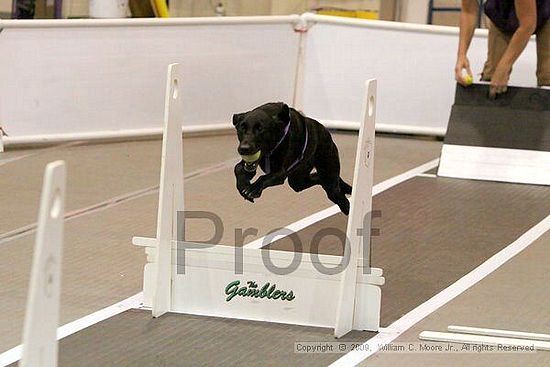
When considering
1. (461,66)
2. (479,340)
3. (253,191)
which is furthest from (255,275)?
(461,66)

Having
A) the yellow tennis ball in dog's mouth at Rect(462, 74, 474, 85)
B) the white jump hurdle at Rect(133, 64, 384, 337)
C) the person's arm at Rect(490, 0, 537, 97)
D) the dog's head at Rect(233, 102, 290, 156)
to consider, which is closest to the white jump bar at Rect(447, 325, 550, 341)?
the white jump hurdle at Rect(133, 64, 384, 337)

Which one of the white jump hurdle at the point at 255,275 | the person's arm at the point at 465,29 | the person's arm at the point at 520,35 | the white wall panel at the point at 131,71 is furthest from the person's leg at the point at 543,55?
the white jump hurdle at the point at 255,275

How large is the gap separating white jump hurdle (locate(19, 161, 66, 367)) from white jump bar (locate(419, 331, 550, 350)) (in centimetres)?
190

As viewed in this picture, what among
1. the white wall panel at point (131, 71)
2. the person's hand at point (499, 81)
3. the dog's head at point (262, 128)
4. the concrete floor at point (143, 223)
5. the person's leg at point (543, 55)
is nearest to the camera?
the dog's head at point (262, 128)

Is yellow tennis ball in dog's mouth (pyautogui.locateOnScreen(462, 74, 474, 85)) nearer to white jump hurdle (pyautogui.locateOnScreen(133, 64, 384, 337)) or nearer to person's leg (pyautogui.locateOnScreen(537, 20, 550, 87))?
person's leg (pyautogui.locateOnScreen(537, 20, 550, 87))

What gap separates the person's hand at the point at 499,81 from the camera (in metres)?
7.73

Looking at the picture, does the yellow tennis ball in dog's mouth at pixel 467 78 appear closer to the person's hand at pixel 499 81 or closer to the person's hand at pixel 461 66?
the person's hand at pixel 461 66

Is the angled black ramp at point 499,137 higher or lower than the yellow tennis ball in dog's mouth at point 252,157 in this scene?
lower

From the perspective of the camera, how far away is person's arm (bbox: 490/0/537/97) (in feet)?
24.1

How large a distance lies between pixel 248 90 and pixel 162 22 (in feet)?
3.22

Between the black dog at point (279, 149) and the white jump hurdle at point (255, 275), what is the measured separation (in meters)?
0.18

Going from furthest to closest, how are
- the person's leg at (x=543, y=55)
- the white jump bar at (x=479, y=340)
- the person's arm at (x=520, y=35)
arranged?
the person's leg at (x=543, y=55)
the person's arm at (x=520, y=35)
the white jump bar at (x=479, y=340)

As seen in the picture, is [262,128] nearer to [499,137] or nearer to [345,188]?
[345,188]

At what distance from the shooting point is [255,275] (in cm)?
468
